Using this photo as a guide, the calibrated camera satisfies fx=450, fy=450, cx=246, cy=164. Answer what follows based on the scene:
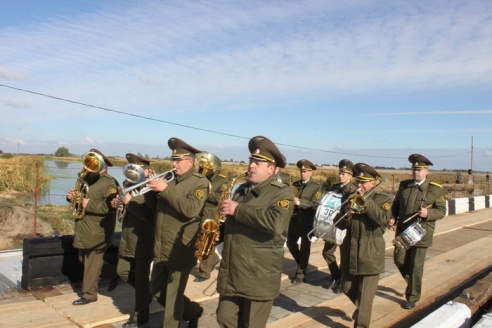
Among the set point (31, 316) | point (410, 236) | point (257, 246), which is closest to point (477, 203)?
point (410, 236)

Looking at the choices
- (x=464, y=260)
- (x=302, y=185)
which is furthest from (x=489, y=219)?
(x=302, y=185)

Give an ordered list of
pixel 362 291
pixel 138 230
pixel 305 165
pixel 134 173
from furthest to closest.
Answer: pixel 305 165 → pixel 138 230 → pixel 362 291 → pixel 134 173

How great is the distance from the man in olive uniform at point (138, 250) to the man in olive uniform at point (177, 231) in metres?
0.53

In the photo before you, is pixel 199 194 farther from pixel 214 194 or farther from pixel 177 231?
pixel 214 194

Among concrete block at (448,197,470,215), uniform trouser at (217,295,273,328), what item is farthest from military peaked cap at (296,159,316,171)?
concrete block at (448,197,470,215)

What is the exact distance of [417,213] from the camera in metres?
6.50

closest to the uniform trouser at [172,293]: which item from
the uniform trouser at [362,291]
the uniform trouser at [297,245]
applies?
the uniform trouser at [362,291]

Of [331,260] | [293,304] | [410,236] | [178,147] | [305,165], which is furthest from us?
[305,165]

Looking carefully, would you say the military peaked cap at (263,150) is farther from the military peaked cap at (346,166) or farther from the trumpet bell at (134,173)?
the military peaked cap at (346,166)

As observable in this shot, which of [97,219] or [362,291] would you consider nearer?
[362,291]

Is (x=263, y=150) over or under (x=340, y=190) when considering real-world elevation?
over

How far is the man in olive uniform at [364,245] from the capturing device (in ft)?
16.7

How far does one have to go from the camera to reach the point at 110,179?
6266 millimetres

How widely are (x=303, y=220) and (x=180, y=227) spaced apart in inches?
143
